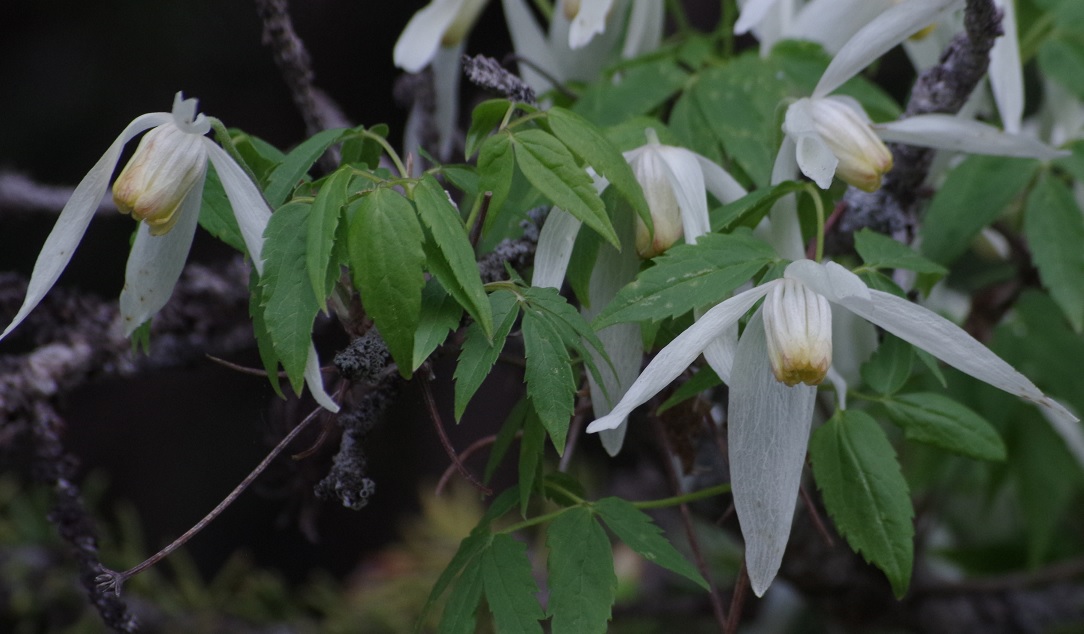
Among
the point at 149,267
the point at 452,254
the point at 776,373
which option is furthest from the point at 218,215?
the point at 776,373

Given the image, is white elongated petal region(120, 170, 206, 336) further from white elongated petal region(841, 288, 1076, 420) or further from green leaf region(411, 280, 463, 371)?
white elongated petal region(841, 288, 1076, 420)

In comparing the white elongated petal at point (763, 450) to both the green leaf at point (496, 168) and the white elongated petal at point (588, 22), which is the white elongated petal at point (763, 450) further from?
the white elongated petal at point (588, 22)

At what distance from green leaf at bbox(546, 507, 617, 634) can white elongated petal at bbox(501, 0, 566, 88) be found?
38cm

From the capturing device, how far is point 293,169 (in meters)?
0.37

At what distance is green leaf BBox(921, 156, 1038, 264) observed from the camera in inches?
21.5

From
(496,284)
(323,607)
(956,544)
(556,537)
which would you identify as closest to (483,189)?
(496,284)

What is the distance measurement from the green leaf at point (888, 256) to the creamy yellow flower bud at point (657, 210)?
0.27 feet

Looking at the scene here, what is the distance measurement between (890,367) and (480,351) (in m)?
0.20

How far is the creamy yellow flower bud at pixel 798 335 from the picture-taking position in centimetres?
34

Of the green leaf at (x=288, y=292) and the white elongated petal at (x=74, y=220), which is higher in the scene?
the white elongated petal at (x=74, y=220)

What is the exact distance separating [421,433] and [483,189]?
3.17 ft

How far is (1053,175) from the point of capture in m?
0.57

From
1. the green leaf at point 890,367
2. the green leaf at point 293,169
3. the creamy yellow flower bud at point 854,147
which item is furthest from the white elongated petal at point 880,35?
the green leaf at point 293,169

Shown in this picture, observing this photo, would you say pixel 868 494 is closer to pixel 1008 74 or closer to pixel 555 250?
pixel 555 250
